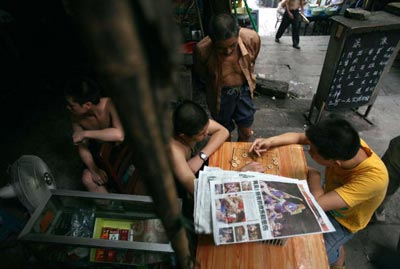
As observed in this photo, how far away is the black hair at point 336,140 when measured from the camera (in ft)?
5.23

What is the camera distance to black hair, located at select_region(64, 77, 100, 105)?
7.29ft

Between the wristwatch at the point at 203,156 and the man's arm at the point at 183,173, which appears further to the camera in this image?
the wristwatch at the point at 203,156

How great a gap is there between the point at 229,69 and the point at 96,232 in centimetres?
222

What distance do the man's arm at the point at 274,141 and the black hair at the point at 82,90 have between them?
5.12 feet

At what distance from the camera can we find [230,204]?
1615mm

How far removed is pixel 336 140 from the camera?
1.60 m

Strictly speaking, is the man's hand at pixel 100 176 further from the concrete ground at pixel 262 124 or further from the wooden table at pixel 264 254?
the wooden table at pixel 264 254

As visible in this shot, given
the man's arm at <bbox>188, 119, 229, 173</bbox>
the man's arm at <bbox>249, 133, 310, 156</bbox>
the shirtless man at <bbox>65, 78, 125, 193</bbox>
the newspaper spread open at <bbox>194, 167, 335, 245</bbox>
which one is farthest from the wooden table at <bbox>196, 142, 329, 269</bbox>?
the shirtless man at <bbox>65, 78, 125, 193</bbox>

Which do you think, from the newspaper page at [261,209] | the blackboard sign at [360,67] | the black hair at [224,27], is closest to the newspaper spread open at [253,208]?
the newspaper page at [261,209]

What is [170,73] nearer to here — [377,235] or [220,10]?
[377,235]

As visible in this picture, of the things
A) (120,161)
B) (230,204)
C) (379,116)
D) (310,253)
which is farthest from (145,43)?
(379,116)

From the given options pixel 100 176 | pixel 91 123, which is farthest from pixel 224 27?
pixel 100 176

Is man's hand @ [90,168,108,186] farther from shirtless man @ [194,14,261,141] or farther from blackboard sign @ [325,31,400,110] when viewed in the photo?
blackboard sign @ [325,31,400,110]

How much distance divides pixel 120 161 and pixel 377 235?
2942mm
